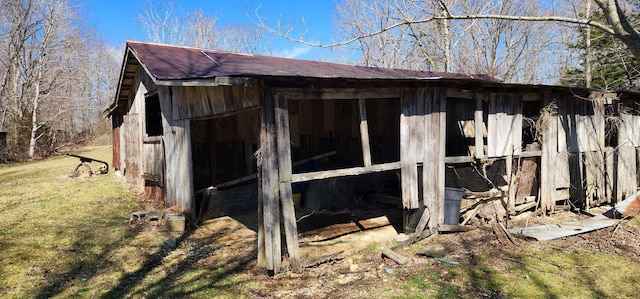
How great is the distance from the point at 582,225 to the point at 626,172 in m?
3.19

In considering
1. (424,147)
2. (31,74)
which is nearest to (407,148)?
(424,147)

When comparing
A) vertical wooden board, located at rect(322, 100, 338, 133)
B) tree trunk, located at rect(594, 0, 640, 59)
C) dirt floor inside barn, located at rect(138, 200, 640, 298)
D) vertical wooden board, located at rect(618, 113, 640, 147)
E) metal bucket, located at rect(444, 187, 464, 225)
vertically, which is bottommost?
dirt floor inside barn, located at rect(138, 200, 640, 298)

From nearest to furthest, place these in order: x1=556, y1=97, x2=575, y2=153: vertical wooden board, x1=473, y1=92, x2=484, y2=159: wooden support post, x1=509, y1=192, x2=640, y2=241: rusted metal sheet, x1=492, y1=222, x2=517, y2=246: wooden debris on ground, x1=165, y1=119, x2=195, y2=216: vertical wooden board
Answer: x1=492, y1=222, x2=517, y2=246: wooden debris on ground, x1=509, y1=192, x2=640, y2=241: rusted metal sheet, x1=473, y1=92, x2=484, y2=159: wooden support post, x1=165, y1=119, x2=195, y2=216: vertical wooden board, x1=556, y1=97, x2=575, y2=153: vertical wooden board

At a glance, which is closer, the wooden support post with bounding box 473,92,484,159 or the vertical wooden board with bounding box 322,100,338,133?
the wooden support post with bounding box 473,92,484,159

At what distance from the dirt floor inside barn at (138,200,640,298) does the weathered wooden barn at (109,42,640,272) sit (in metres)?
0.51

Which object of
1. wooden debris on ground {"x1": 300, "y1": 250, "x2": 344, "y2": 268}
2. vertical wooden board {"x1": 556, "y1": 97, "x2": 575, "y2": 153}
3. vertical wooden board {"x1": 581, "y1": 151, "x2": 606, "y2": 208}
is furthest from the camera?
vertical wooden board {"x1": 581, "y1": 151, "x2": 606, "y2": 208}

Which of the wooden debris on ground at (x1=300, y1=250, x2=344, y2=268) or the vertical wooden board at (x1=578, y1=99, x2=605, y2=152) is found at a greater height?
the vertical wooden board at (x1=578, y1=99, x2=605, y2=152)

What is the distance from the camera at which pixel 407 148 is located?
21.7 ft

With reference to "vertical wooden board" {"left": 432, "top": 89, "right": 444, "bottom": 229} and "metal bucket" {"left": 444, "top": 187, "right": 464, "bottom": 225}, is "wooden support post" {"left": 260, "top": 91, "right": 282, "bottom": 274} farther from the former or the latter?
"metal bucket" {"left": 444, "top": 187, "right": 464, "bottom": 225}

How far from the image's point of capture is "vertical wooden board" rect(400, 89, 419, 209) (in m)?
6.60

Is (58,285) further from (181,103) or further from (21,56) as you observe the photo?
(21,56)

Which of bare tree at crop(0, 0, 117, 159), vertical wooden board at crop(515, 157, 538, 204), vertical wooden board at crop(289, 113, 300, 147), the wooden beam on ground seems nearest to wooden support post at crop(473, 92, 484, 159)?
vertical wooden board at crop(515, 157, 538, 204)

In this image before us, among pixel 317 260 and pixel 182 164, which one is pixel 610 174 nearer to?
pixel 317 260

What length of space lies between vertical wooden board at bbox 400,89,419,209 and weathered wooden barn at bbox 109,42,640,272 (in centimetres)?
2
